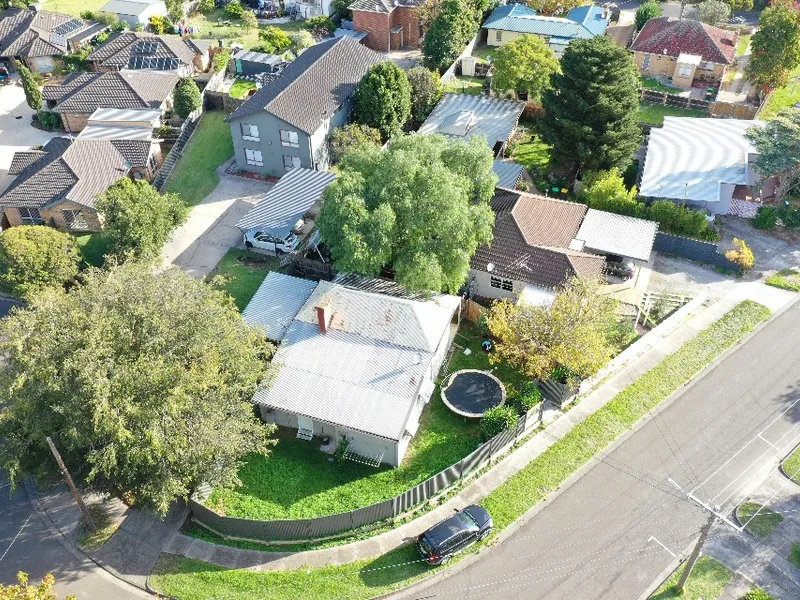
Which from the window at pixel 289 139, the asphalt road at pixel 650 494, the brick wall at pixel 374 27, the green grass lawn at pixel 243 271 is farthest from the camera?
the brick wall at pixel 374 27

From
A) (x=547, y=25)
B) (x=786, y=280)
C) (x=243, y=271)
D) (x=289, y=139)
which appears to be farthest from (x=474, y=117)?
(x=786, y=280)

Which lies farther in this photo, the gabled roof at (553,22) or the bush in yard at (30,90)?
the gabled roof at (553,22)

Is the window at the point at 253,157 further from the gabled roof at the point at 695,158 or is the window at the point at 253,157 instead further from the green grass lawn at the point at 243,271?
the gabled roof at the point at 695,158

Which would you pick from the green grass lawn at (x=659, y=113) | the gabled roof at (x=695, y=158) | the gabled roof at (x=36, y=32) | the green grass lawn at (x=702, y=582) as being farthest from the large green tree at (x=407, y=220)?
the gabled roof at (x=36, y=32)

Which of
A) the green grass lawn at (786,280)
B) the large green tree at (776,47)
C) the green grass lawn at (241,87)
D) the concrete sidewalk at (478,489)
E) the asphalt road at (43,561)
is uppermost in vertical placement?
the large green tree at (776,47)

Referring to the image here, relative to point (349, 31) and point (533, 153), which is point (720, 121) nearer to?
point (533, 153)

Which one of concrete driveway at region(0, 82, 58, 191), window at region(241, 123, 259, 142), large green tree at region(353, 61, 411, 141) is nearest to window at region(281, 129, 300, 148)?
window at region(241, 123, 259, 142)

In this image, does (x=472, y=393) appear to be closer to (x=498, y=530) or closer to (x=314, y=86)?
(x=498, y=530)

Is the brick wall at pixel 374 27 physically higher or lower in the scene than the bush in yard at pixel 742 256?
higher

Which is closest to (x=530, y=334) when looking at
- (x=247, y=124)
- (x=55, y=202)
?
(x=247, y=124)
